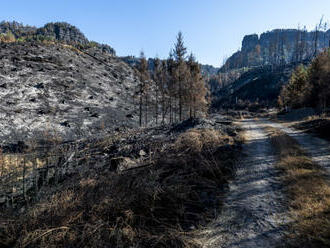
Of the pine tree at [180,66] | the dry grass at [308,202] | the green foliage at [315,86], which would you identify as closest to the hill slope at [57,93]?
the pine tree at [180,66]

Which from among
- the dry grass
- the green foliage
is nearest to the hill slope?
the dry grass

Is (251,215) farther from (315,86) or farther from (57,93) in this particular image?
(315,86)

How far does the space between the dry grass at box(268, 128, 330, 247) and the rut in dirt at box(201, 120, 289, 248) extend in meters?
0.22

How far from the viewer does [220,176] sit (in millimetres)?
5812

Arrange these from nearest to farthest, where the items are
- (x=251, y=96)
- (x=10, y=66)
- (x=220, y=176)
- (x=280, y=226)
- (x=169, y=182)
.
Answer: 1. (x=280, y=226)
2. (x=169, y=182)
3. (x=220, y=176)
4. (x=10, y=66)
5. (x=251, y=96)

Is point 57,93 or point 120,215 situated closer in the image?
point 120,215

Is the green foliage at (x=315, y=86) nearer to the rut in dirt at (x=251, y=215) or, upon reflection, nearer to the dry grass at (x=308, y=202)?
the dry grass at (x=308, y=202)

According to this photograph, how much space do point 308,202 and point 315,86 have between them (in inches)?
1684

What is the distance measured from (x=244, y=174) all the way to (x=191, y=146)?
3.04 meters

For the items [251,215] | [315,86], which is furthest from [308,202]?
[315,86]

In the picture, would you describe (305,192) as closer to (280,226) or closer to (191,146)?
(280,226)

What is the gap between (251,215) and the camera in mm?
3771

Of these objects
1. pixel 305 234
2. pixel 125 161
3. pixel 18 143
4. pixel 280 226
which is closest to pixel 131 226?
pixel 280 226

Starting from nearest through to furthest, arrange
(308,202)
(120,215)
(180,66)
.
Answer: (120,215) → (308,202) → (180,66)
